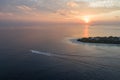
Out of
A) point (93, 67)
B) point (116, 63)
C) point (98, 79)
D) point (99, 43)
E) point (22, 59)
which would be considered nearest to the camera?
point (98, 79)

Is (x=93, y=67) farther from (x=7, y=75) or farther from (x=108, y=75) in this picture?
(x=7, y=75)

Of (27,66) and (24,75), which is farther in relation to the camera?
(27,66)

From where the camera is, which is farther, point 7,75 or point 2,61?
point 2,61

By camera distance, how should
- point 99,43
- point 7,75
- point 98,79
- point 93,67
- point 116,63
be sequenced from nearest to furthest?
point 98,79 < point 7,75 < point 93,67 < point 116,63 < point 99,43

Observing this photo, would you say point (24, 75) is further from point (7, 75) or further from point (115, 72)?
point (115, 72)

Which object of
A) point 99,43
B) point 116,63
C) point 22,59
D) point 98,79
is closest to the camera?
point 98,79

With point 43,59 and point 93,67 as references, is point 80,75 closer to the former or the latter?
point 93,67

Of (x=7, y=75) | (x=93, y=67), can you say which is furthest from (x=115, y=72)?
(x=7, y=75)

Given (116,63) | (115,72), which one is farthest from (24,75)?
(116,63)
